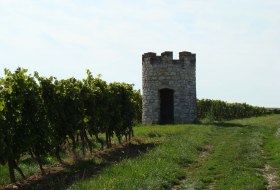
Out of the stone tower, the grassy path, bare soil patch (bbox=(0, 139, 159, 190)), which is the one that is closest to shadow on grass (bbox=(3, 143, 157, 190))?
bare soil patch (bbox=(0, 139, 159, 190))

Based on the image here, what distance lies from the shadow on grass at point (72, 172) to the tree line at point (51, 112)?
0.53 meters

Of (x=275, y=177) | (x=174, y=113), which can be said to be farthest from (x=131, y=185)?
(x=174, y=113)

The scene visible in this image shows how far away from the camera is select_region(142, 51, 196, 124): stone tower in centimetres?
3269

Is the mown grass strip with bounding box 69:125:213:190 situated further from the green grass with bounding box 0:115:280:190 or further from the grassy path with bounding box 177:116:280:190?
the grassy path with bounding box 177:116:280:190

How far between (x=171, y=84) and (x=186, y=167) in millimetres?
18329

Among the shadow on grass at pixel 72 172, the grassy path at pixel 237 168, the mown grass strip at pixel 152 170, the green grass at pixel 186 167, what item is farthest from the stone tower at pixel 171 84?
the shadow on grass at pixel 72 172

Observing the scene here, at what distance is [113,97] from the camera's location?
20.7 meters

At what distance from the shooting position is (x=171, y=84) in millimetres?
32656

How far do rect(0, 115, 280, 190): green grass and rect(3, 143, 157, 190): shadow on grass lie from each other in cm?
3

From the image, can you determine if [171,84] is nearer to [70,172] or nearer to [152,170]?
[70,172]

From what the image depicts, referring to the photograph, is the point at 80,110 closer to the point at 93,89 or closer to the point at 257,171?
the point at 93,89

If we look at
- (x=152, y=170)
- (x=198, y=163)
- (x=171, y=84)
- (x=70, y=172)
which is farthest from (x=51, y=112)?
(x=171, y=84)

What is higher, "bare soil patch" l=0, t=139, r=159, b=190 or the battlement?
the battlement

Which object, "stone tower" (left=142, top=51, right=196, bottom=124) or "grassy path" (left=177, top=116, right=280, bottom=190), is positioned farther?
"stone tower" (left=142, top=51, right=196, bottom=124)
